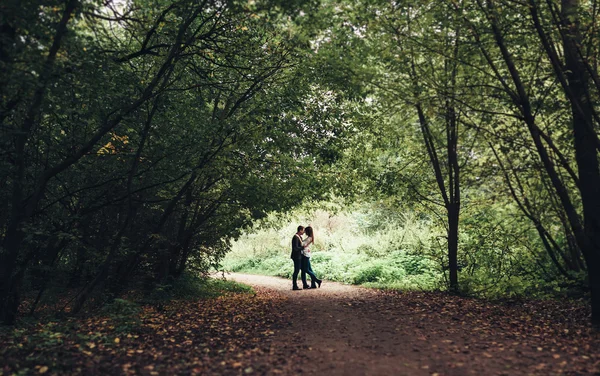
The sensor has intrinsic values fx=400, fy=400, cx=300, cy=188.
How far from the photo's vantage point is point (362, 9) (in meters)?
7.89

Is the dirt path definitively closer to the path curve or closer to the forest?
the path curve

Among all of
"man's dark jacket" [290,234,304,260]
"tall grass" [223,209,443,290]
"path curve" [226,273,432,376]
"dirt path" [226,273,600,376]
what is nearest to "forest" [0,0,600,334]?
"tall grass" [223,209,443,290]

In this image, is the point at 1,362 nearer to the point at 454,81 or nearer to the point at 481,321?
the point at 481,321

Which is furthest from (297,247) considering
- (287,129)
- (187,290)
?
(287,129)

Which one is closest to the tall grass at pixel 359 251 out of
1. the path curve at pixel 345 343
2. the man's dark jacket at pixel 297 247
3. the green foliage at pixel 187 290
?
the man's dark jacket at pixel 297 247

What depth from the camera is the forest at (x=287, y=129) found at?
6.54 m

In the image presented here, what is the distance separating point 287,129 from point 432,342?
684 centimetres

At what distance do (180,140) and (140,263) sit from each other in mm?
5406

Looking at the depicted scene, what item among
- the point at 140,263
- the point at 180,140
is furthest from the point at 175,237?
the point at 180,140

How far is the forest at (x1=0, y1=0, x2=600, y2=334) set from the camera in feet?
21.5

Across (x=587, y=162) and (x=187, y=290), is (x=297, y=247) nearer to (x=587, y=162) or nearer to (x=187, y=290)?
(x=187, y=290)

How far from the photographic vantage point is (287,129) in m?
11.0

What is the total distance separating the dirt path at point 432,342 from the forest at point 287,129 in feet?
4.73

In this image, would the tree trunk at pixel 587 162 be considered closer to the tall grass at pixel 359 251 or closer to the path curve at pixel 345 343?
the path curve at pixel 345 343
